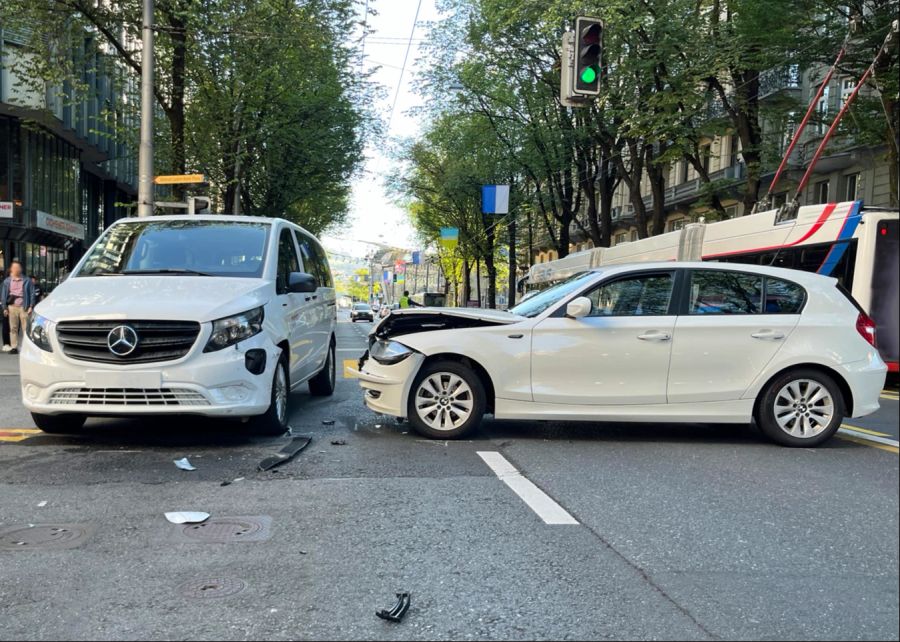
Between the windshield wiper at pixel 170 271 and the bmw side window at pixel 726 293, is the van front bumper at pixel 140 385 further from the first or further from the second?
the bmw side window at pixel 726 293

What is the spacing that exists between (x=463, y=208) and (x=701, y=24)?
26556 millimetres

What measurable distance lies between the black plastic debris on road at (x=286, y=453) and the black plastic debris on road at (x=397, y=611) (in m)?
2.48

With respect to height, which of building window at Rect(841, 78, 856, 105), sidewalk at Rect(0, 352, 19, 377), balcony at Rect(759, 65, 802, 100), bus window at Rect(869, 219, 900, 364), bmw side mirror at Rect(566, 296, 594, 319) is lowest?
sidewalk at Rect(0, 352, 19, 377)

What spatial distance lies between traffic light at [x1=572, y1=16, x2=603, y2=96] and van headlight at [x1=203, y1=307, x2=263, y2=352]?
6.08m

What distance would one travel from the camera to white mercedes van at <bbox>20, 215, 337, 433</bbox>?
5.61m

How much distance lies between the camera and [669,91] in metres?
18.8

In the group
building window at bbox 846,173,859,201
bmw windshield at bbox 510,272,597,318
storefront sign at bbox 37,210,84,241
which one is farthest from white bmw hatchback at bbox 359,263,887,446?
storefront sign at bbox 37,210,84,241

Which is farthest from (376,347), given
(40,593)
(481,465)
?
(40,593)

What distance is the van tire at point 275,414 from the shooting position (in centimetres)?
632

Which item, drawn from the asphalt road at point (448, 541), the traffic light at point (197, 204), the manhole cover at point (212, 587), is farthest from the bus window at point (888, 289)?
the traffic light at point (197, 204)

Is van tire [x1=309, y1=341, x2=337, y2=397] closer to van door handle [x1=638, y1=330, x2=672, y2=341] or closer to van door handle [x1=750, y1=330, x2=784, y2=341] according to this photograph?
van door handle [x1=638, y1=330, x2=672, y2=341]

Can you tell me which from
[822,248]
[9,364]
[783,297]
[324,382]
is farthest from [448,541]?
[9,364]

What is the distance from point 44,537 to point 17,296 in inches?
471

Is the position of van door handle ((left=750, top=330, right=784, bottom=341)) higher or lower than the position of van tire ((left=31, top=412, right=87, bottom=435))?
higher
